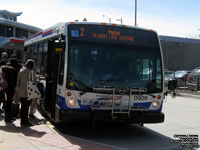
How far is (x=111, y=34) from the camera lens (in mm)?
7672

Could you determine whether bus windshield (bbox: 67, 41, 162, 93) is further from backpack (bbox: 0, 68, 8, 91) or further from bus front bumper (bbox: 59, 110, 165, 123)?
backpack (bbox: 0, 68, 8, 91)

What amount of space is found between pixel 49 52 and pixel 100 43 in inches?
85.5

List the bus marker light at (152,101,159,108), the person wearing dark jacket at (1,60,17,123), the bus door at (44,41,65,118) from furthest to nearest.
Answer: the person wearing dark jacket at (1,60,17,123), the bus door at (44,41,65,118), the bus marker light at (152,101,159,108)

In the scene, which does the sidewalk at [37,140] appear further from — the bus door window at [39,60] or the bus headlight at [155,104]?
the bus door window at [39,60]

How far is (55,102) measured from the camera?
794cm

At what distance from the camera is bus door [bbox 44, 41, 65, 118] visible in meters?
7.82

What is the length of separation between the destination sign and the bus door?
0.50 metres

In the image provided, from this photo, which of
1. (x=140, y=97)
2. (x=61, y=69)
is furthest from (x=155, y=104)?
(x=61, y=69)

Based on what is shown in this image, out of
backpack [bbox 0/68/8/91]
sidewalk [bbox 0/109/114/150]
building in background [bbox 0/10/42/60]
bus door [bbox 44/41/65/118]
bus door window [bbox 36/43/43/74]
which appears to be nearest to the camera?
sidewalk [bbox 0/109/114/150]

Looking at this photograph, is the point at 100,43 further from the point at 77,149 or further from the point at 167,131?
the point at 167,131

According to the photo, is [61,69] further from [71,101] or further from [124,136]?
[124,136]

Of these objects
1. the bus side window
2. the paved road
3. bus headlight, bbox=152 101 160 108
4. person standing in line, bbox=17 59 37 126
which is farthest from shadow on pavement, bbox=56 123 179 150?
the bus side window

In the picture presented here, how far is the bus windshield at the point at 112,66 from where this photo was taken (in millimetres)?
7238

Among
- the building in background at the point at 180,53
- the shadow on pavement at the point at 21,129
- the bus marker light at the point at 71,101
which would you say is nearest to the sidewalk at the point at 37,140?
the shadow on pavement at the point at 21,129
